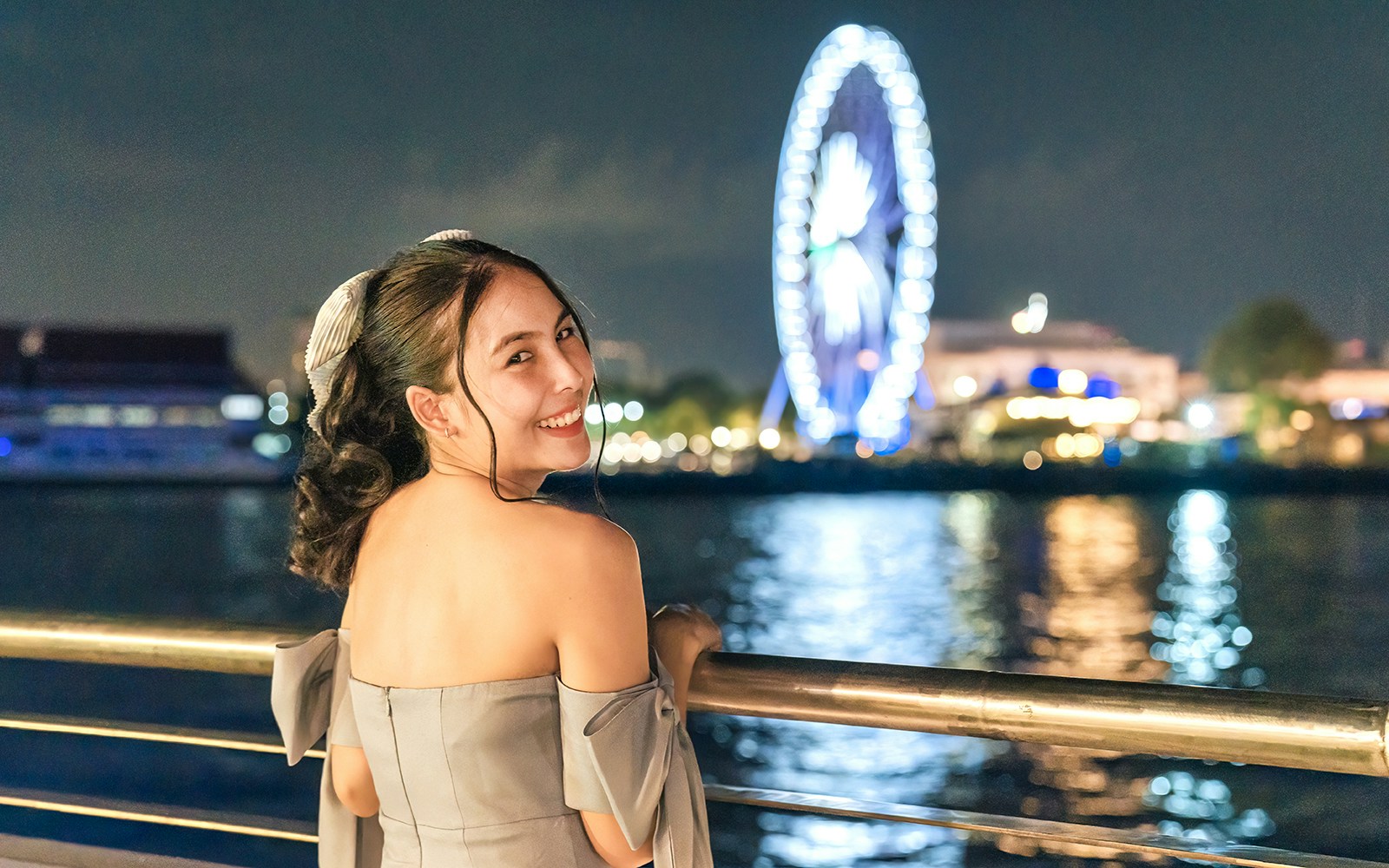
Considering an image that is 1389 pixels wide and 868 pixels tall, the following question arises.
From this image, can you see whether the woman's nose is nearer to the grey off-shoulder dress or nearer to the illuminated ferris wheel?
the grey off-shoulder dress

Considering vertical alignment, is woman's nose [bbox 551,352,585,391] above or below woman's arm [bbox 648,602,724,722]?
above

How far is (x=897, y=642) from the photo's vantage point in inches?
968

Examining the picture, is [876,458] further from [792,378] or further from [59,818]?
[59,818]

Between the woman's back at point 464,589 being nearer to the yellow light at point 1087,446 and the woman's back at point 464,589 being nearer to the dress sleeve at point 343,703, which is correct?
the dress sleeve at point 343,703

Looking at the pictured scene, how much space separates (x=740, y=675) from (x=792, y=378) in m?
38.1

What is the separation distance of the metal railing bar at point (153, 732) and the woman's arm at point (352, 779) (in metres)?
0.36

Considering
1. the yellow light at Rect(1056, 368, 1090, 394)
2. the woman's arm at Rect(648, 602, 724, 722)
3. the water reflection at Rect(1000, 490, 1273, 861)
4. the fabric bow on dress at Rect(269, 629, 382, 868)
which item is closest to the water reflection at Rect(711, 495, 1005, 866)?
the water reflection at Rect(1000, 490, 1273, 861)

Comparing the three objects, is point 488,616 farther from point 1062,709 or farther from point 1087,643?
point 1087,643

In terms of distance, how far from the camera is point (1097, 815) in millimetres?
12602

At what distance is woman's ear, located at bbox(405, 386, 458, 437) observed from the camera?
1752 mm

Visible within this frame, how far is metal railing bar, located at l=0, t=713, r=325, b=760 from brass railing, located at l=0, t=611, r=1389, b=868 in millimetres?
72

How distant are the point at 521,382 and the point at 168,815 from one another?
51.1 inches

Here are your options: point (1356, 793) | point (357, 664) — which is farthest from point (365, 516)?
point (1356, 793)

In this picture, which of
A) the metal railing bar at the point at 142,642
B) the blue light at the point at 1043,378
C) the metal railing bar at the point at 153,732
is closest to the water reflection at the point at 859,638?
the metal railing bar at the point at 153,732
